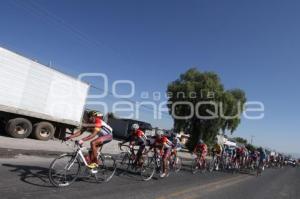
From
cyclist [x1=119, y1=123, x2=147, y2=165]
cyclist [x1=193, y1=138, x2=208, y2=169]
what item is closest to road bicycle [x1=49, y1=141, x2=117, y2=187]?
cyclist [x1=119, y1=123, x2=147, y2=165]

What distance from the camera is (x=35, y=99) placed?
2073cm

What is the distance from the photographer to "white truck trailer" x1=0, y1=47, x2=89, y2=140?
19.2 meters

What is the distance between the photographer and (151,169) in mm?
13555

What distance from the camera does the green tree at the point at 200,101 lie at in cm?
5166

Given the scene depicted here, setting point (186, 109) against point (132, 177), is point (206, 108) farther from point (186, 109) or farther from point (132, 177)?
point (132, 177)

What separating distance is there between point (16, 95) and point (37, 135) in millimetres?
2833

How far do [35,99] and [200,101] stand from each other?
34064mm

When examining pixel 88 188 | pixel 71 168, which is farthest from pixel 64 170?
pixel 88 188

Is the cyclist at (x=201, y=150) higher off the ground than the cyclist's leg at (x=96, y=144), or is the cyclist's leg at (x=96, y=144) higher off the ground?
the cyclist at (x=201, y=150)

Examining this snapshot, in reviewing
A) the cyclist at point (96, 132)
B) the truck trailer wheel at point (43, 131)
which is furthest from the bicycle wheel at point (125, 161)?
the truck trailer wheel at point (43, 131)

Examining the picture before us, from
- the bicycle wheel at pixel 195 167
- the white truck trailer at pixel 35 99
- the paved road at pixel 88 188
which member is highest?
the white truck trailer at pixel 35 99

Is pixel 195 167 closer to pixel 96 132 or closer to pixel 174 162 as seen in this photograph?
pixel 174 162

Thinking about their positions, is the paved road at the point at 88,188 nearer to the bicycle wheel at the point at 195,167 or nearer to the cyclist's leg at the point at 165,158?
the cyclist's leg at the point at 165,158

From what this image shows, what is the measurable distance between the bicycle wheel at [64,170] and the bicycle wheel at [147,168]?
166 inches
